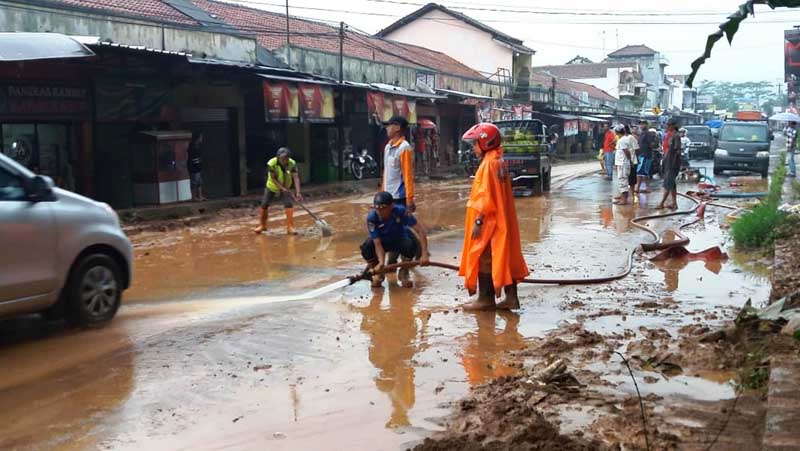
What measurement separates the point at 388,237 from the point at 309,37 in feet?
79.6

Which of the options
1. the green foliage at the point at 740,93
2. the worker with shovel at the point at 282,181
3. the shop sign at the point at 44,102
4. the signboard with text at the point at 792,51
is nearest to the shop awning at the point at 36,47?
the shop sign at the point at 44,102

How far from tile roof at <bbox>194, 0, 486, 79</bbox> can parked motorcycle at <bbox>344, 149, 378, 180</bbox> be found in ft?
12.8

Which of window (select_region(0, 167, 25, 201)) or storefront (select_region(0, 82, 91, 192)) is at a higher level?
storefront (select_region(0, 82, 91, 192))

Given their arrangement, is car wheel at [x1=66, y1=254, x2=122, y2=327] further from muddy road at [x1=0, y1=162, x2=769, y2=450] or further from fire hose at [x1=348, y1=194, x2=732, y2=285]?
fire hose at [x1=348, y1=194, x2=732, y2=285]

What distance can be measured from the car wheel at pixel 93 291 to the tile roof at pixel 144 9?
13868 millimetres

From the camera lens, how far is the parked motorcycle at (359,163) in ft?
87.1

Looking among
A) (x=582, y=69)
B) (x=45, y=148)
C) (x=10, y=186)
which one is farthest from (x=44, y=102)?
(x=582, y=69)

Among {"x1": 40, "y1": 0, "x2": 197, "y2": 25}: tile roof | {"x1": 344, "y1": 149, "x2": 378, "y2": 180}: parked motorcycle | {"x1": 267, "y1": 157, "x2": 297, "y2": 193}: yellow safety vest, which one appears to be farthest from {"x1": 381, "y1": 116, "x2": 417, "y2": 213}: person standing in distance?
{"x1": 344, "y1": 149, "x2": 378, "y2": 180}: parked motorcycle

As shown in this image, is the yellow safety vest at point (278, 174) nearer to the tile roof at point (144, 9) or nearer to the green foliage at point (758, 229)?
the green foliage at point (758, 229)

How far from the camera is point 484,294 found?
24.3ft

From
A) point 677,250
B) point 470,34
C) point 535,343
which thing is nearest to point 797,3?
point 535,343

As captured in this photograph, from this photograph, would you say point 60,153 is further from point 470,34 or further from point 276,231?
point 470,34

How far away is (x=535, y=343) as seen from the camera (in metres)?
6.29

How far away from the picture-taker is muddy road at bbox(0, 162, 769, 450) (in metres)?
4.54
